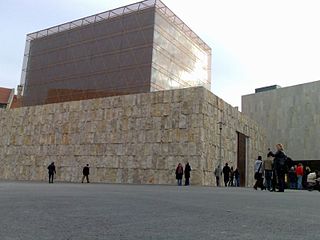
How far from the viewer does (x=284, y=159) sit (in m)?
15.0

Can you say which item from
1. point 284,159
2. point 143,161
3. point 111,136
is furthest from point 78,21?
point 284,159

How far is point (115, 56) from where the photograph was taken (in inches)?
1673

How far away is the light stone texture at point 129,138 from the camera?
31484 millimetres

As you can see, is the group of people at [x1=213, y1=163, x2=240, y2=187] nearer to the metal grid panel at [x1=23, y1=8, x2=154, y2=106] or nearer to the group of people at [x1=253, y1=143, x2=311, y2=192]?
the group of people at [x1=253, y1=143, x2=311, y2=192]

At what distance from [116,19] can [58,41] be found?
9033 millimetres

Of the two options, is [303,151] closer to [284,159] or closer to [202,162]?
[202,162]

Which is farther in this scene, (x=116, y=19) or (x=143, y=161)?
(x=116, y=19)

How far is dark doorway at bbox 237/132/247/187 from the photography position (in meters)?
39.4

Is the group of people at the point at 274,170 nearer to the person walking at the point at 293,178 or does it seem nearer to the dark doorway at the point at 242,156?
the person walking at the point at 293,178

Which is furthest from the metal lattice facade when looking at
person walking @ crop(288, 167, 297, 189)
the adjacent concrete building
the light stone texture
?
person walking @ crop(288, 167, 297, 189)

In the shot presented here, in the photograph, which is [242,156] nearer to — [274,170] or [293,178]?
[293,178]

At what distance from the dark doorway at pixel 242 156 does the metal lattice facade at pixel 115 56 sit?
29.7 ft

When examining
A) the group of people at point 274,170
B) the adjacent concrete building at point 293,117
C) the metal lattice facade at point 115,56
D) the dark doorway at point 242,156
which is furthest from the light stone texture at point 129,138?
the adjacent concrete building at point 293,117

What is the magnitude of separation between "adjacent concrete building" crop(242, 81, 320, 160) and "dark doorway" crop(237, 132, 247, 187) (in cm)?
1237
